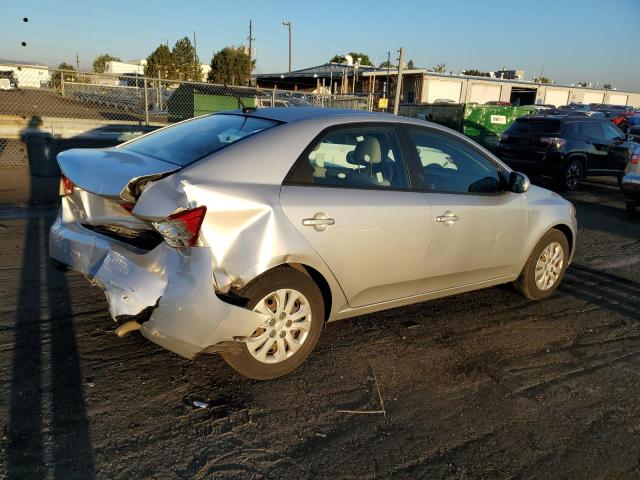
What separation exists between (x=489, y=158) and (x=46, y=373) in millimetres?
3675

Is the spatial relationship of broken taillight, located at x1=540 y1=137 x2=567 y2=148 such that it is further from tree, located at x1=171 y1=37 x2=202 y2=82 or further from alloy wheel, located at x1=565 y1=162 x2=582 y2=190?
tree, located at x1=171 y1=37 x2=202 y2=82

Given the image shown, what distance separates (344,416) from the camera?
3.04m

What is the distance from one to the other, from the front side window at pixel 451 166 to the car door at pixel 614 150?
10.0 m

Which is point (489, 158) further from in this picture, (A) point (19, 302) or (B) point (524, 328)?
(A) point (19, 302)

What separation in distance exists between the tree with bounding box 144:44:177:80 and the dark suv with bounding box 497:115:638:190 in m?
50.2

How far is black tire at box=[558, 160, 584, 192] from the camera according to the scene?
1205 centimetres

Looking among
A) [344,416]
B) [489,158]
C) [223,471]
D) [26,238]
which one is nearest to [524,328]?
[489,158]

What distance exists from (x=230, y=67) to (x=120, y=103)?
36074 mm

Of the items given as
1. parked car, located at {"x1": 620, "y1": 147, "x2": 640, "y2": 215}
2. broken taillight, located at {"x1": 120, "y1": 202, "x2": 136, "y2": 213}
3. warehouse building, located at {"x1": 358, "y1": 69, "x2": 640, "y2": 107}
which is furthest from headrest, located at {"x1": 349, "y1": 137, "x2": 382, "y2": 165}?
warehouse building, located at {"x1": 358, "y1": 69, "x2": 640, "y2": 107}

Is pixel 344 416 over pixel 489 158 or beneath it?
beneath

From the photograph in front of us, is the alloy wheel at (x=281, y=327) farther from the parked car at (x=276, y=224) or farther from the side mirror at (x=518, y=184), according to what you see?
the side mirror at (x=518, y=184)

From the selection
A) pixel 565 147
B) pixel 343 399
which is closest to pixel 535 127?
pixel 565 147

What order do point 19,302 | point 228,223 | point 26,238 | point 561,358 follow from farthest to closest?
point 26,238 → point 19,302 → point 561,358 → point 228,223

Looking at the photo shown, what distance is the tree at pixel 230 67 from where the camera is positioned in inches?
2264
